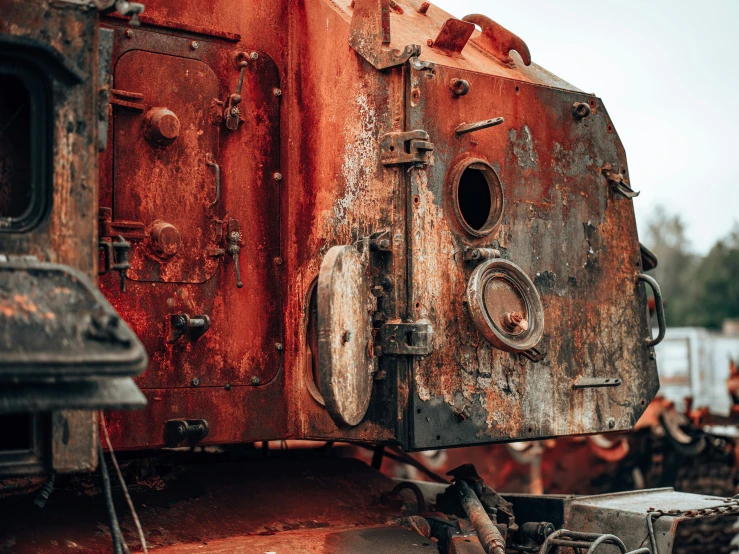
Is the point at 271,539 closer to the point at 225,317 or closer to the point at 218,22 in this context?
the point at 225,317

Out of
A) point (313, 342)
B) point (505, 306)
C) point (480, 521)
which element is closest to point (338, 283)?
point (313, 342)

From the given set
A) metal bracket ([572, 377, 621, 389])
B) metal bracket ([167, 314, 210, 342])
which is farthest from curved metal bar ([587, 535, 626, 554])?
metal bracket ([167, 314, 210, 342])

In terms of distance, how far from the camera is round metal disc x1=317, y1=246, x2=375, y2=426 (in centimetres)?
428

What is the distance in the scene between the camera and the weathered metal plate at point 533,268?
4.59 metres

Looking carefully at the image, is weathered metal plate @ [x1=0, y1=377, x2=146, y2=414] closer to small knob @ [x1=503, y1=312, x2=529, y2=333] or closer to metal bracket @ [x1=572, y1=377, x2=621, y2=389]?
small knob @ [x1=503, y1=312, x2=529, y2=333]

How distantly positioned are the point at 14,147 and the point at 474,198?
7.52 feet

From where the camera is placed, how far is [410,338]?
14.6ft

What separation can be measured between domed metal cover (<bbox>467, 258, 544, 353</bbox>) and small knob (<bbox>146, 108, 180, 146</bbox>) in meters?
1.43

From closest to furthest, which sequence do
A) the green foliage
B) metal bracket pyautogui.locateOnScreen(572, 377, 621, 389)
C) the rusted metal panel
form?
the rusted metal panel, metal bracket pyautogui.locateOnScreen(572, 377, 621, 389), the green foliage

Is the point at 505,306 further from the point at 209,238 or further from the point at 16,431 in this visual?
the point at 16,431

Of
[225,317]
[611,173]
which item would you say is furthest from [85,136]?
[611,173]

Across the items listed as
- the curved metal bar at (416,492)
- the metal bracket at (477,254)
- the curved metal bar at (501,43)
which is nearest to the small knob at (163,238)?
the metal bracket at (477,254)

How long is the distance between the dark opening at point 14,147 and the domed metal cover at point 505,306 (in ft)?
6.50

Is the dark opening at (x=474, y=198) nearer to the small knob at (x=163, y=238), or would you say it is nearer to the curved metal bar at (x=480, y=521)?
the curved metal bar at (x=480, y=521)
